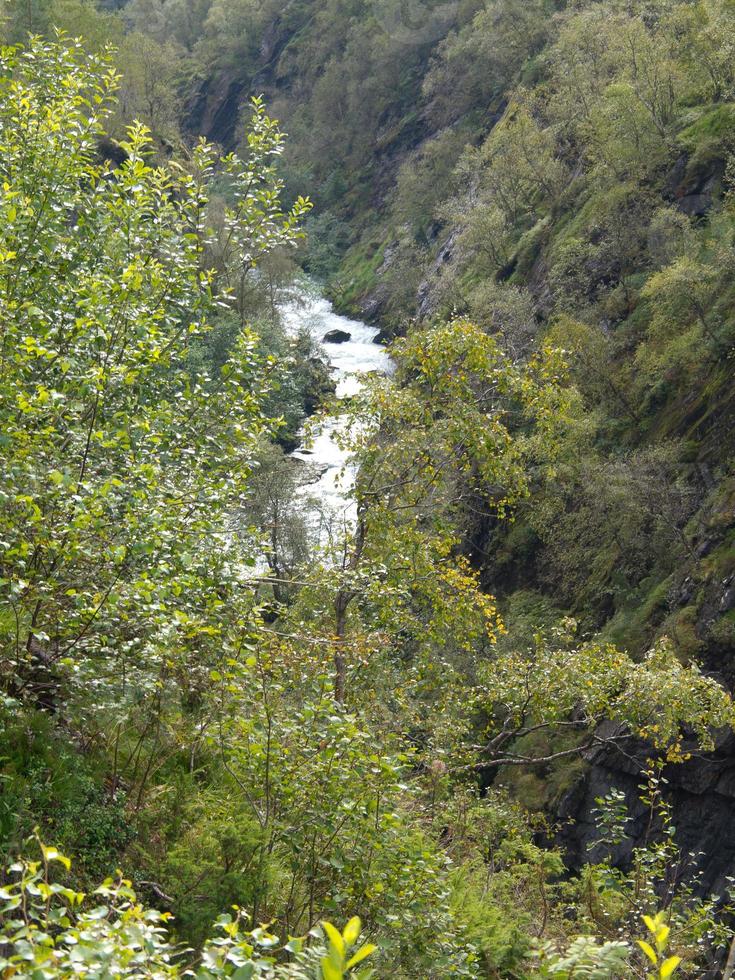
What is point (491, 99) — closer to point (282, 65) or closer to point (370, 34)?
point (370, 34)

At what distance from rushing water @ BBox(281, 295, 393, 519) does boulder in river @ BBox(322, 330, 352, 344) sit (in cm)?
23

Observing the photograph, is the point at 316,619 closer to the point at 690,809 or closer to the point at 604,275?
the point at 690,809

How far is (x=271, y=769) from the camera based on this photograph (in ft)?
19.7

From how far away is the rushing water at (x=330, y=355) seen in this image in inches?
1460

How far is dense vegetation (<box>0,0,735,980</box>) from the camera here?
5.67 metres

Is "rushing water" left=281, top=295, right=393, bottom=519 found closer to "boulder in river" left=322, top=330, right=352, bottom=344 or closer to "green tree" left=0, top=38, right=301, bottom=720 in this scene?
"boulder in river" left=322, top=330, right=352, bottom=344

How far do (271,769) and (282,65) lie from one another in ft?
324

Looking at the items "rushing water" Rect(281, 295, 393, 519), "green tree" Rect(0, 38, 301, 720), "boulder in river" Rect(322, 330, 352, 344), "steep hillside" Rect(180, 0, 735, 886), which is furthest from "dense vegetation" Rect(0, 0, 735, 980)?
"boulder in river" Rect(322, 330, 352, 344)

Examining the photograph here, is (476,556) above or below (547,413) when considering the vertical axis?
below

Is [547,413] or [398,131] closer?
[547,413]

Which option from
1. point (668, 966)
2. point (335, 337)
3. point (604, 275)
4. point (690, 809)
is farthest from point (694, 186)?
point (668, 966)

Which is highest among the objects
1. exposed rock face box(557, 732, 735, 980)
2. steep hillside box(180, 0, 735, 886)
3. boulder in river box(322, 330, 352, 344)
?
steep hillside box(180, 0, 735, 886)

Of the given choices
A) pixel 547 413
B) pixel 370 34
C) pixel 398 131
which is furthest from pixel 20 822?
pixel 370 34

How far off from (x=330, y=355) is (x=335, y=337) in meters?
4.02
